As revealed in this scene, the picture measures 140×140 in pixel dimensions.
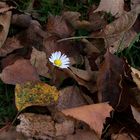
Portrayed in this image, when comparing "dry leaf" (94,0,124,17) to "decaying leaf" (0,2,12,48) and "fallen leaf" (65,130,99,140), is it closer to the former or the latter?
"decaying leaf" (0,2,12,48)

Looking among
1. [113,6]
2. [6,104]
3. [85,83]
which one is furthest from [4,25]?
[113,6]

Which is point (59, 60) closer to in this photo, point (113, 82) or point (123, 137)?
point (113, 82)

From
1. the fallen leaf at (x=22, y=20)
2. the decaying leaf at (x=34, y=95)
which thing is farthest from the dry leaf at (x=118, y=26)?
the decaying leaf at (x=34, y=95)

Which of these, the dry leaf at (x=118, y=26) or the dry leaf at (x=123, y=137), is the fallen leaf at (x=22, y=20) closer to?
the dry leaf at (x=118, y=26)

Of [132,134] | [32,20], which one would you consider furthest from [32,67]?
[132,134]

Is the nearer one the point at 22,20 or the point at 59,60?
the point at 59,60
